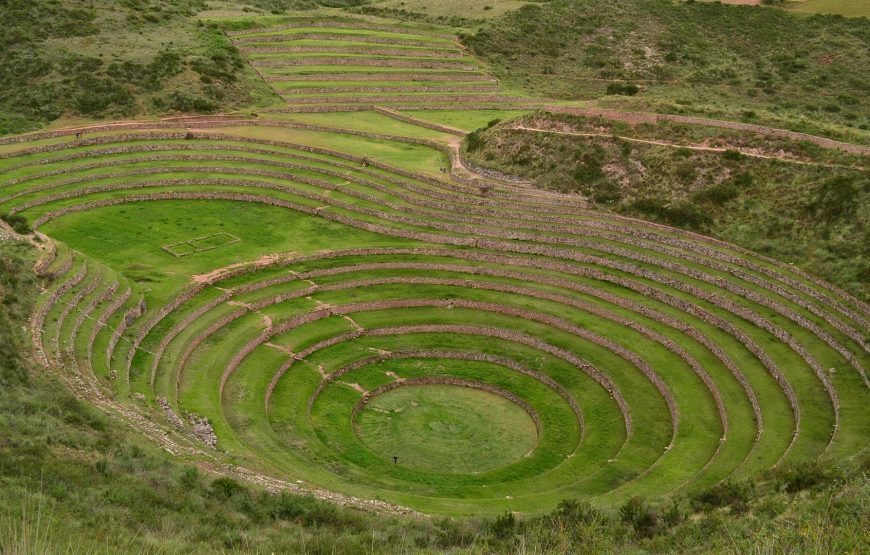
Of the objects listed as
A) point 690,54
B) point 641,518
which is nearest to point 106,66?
point 690,54

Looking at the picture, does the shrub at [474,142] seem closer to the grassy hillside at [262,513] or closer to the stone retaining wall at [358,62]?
the stone retaining wall at [358,62]

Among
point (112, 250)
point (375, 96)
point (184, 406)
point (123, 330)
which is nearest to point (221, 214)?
point (112, 250)

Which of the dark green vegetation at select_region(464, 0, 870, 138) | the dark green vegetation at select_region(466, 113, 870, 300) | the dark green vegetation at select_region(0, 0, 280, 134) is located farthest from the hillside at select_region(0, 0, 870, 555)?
the dark green vegetation at select_region(464, 0, 870, 138)

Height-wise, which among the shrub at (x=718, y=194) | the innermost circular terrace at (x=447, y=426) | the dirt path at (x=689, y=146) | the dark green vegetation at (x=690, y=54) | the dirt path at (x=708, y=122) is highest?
the dark green vegetation at (x=690, y=54)

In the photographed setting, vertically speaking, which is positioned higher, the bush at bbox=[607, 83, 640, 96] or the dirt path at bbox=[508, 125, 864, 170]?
the bush at bbox=[607, 83, 640, 96]

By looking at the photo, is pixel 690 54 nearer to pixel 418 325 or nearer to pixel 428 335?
pixel 418 325

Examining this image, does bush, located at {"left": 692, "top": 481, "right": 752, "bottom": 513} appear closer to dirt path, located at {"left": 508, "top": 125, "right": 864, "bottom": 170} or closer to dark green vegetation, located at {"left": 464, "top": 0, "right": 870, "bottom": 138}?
dirt path, located at {"left": 508, "top": 125, "right": 864, "bottom": 170}

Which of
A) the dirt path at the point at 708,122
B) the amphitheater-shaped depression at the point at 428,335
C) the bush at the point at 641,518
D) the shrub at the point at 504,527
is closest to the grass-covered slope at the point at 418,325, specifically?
the amphitheater-shaped depression at the point at 428,335
